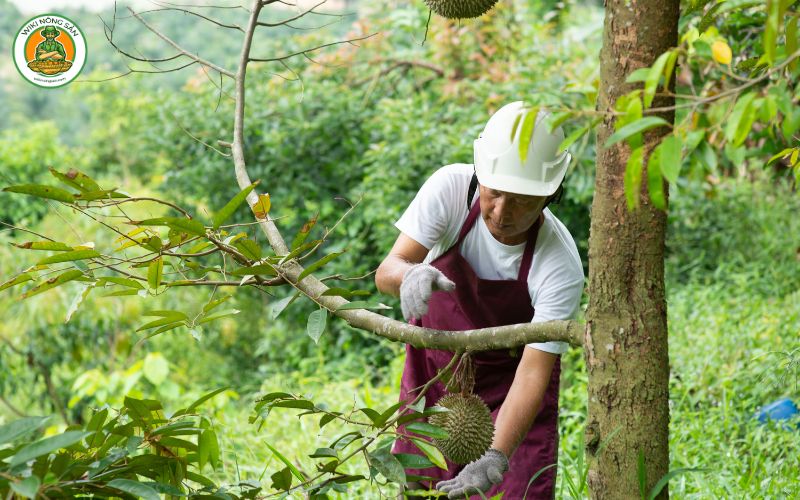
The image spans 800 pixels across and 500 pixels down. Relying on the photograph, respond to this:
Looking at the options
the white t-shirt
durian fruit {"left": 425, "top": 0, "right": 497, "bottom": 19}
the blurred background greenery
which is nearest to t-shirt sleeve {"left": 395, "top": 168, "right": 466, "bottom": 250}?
the white t-shirt

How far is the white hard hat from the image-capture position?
179 cm

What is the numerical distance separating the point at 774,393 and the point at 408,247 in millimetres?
2029

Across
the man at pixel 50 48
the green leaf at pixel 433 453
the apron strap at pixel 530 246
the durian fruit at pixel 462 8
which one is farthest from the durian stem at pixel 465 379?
the man at pixel 50 48

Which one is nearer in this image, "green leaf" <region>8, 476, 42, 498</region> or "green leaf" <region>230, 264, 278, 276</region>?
"green leaf" <region>8, 476, 42, 498</region>

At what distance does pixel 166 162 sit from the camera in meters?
6.21

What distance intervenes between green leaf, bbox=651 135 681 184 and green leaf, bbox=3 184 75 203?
82 centimetres

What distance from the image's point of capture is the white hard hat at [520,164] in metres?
1.79

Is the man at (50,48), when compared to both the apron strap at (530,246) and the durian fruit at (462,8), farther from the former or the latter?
the apron strap at (530,246)

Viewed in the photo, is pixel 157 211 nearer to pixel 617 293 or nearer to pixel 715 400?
pixel 715 400

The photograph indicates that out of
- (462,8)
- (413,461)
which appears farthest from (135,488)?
(462,8)

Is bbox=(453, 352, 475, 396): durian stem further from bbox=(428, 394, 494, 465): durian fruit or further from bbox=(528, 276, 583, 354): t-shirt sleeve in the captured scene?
bbox=(528, 276, 583, 354): t-shirt sleeve

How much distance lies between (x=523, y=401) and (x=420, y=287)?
462 mm

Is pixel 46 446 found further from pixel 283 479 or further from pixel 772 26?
pixel 772 26

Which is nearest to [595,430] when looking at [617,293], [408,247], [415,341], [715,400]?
[617,293]
